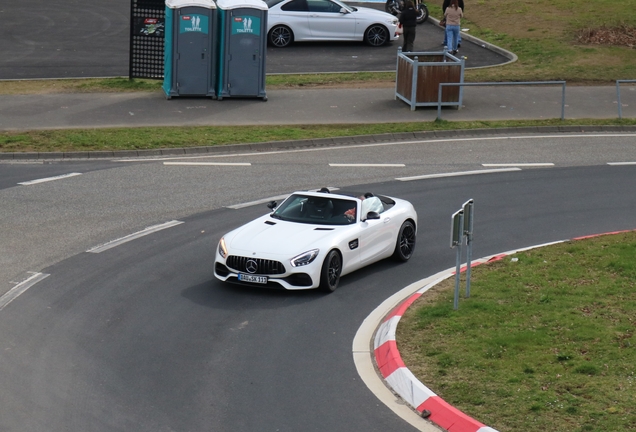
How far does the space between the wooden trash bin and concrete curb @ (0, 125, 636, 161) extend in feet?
7.31

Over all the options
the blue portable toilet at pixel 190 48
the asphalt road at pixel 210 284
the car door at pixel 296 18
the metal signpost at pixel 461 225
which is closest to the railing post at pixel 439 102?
the asphalt road at pixel 210 284

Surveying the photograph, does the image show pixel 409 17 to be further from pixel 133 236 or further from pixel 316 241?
pixel 316 241

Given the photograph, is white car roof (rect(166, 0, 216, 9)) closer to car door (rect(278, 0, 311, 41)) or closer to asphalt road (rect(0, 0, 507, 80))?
asphalt road (rect(0, 0, 507, 80))

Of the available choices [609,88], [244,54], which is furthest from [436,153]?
[609,88]

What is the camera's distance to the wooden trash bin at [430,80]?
26.2m

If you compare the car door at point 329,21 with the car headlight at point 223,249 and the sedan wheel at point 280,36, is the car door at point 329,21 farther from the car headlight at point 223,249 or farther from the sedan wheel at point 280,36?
the car headlight at point 223,249

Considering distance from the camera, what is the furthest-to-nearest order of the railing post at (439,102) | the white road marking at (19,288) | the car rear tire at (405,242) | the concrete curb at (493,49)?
the concrete curb at (493,49)
the railing post at (439,102)
the car rear tire at (405,242)
the white road marking at (19,288)

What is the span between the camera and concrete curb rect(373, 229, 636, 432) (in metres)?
9.09

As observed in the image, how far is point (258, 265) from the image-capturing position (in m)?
13.6

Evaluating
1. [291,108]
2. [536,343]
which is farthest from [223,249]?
[291,108]

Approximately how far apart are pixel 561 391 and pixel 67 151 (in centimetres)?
1479

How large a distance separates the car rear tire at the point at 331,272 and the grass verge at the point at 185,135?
30.5 ft

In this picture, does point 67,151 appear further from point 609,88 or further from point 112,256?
point 609,88

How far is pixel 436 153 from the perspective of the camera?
74.4ft
